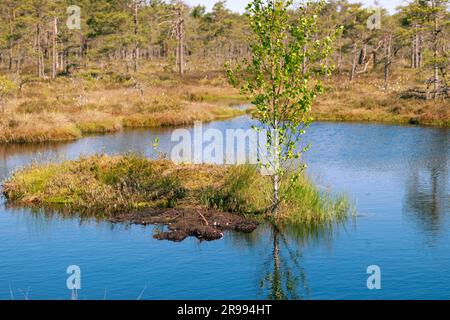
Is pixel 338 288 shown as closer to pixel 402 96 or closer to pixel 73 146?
pixel 73 146

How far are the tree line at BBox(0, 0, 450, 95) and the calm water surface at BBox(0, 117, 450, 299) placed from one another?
4735cm

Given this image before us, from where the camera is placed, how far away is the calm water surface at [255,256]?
16938 mm

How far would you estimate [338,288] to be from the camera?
663 inches

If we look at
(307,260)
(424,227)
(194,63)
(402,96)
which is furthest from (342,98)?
(194,63)

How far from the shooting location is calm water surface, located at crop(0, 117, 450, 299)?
55.6 feet

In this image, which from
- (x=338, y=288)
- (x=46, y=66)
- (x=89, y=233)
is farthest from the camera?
(x=46, y=66)

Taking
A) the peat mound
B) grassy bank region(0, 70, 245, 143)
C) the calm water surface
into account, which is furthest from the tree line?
the peat mound

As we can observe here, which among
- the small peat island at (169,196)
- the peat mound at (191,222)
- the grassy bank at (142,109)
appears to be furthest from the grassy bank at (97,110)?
the peat mound at (191,222)

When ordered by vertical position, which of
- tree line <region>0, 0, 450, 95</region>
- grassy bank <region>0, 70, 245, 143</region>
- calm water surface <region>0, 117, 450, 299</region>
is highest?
tree line <region>0, 0, 450, 95</region>

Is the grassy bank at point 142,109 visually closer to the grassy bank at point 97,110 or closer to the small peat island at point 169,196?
the grassy bank at point 97,110

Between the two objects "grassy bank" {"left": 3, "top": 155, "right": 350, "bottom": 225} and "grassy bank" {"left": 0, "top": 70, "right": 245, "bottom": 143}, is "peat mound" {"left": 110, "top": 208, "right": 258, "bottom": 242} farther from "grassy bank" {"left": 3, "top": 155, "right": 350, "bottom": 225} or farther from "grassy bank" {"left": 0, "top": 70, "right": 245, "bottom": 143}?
"grassy bank" {"left": 0, "top": 70, "right": 245, "bottom": 143}

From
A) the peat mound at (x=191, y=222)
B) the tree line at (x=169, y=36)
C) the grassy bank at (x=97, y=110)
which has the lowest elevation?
the peat mound at (x=191, y=222)

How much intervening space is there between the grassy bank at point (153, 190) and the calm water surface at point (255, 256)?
54.8 inches
